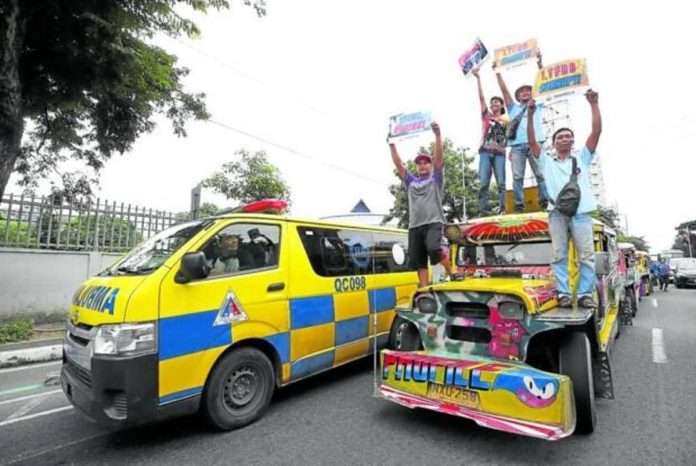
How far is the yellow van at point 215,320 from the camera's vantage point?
309 centimetres

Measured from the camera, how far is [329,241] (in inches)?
195

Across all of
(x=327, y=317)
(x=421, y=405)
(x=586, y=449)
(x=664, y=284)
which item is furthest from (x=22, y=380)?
(x=664, y=284)

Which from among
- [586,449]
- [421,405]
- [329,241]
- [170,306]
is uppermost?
[329,241]

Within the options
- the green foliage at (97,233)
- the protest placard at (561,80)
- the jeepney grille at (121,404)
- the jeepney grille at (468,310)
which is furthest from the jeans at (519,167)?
the green foliage at (97,233)

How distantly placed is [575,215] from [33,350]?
8356mm

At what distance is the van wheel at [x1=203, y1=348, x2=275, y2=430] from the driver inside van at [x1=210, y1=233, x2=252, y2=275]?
76 cm

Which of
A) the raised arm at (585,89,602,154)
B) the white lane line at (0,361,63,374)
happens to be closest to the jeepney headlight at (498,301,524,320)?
the raised arm at (585,89,602,154)

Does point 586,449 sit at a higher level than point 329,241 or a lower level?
lower

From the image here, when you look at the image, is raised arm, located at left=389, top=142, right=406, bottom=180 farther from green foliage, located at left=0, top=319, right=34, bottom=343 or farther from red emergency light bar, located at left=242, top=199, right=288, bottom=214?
green foliage, located at left=0, top=319, right=34, bottom=343

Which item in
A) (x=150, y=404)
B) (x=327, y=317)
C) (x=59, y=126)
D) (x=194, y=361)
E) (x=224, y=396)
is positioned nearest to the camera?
(x=150, y=404)

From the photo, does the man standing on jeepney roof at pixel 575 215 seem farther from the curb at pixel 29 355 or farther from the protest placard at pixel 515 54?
the curb at pixel 29 355

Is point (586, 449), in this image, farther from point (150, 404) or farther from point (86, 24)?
point (86, 24)

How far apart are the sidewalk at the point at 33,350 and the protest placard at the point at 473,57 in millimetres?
8162

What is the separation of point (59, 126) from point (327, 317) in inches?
300
